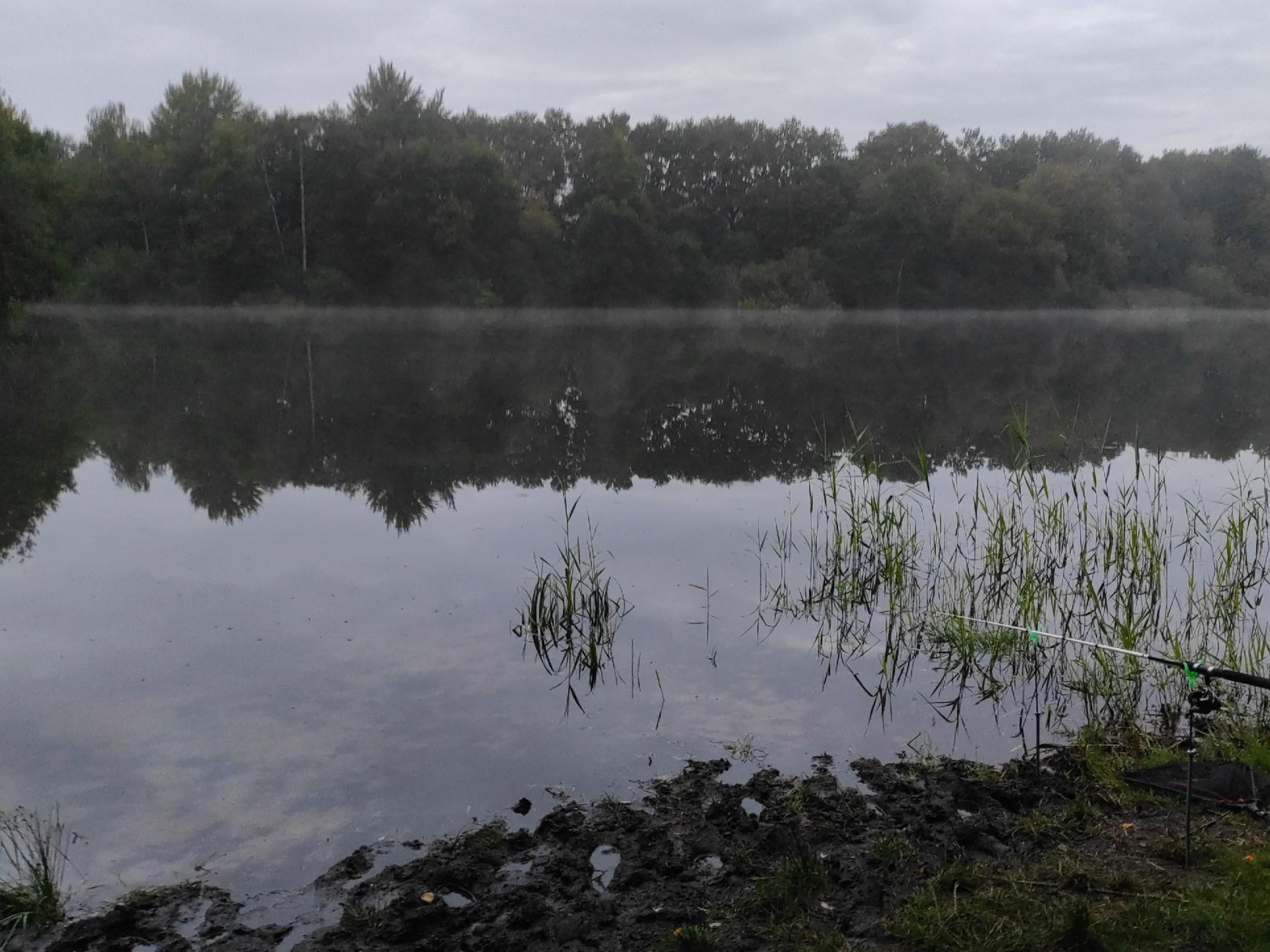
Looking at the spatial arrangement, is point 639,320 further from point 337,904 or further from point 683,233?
point 337,904

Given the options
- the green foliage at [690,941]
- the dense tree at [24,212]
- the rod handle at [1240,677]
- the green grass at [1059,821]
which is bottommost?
the green grass at [1059,821]

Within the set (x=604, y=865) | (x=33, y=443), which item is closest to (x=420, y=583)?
(x=604, y=865)

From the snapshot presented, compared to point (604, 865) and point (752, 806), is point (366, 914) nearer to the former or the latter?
point (604, 865)

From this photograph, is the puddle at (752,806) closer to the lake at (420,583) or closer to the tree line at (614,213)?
the lake at (420,583)

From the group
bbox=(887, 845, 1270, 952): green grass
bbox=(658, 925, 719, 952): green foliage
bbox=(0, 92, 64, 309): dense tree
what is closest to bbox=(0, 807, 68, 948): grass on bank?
bbox=(658, 925, 719, 952): green foliage

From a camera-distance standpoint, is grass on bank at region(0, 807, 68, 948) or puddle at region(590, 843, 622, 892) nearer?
grass on bank at region(0, 807, 68, 948)

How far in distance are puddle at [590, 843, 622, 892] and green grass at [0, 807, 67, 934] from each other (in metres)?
1.96

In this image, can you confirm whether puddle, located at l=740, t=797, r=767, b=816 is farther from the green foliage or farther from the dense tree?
the dense tree

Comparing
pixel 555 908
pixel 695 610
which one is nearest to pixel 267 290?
pixel 695 610

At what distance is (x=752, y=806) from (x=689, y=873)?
0.80 meters

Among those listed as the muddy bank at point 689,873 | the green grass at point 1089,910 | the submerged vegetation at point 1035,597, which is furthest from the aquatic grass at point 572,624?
the green grass at point 1089,910

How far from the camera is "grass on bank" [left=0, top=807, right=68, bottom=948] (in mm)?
3875

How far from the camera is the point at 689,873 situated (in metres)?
4.21

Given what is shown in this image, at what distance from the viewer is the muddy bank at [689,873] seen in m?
3.77
